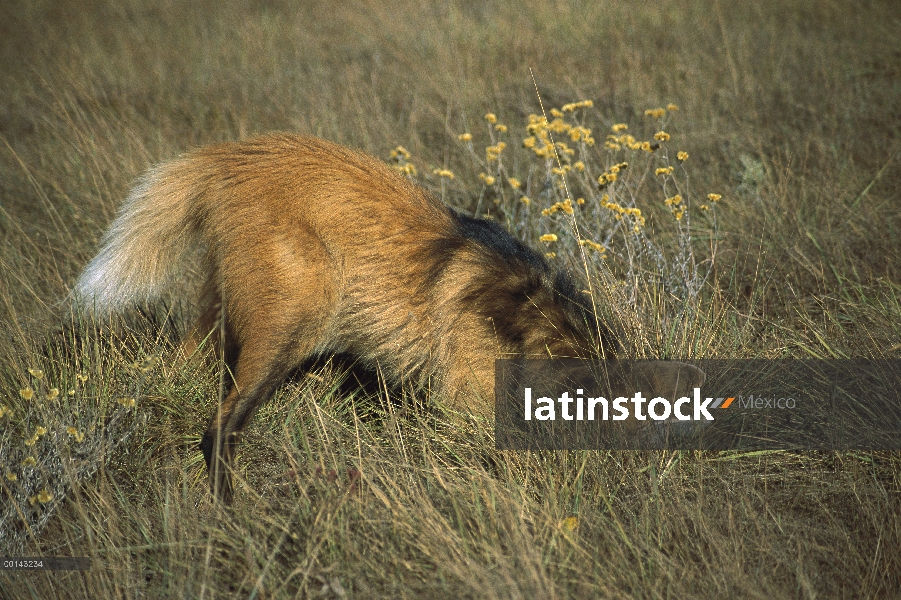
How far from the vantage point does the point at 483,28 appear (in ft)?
24.5

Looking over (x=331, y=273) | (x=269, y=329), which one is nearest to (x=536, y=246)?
(x=331, y=273)

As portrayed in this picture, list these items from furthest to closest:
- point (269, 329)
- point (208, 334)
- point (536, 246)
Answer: point (536, 246), point (208, 334), point (269, 329)

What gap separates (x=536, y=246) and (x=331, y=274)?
→ 1.95 metres

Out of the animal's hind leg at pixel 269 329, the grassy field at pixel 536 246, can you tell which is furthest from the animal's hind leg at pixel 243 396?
the grassy field at pixel 536 246

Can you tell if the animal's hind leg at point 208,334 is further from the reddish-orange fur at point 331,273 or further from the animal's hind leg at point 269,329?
the animal's hind leg at point 269,329

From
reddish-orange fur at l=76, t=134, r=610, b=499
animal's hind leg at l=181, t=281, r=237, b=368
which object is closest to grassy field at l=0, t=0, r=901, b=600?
animal's hind leg at l=181, t=281, r=237, b=368

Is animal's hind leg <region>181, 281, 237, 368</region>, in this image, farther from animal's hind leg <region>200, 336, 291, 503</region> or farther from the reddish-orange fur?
animal's hind leg <region>200, 336, 291, 503</region>

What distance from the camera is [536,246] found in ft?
14.8

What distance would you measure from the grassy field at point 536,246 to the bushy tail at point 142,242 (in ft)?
0.64

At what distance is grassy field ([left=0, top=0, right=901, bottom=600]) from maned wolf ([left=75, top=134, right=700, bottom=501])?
0.23m

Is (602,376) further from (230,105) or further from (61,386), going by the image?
(230,105)

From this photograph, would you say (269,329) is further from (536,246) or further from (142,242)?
(536,246)

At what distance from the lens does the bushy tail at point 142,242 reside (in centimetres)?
304

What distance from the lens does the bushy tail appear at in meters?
3.04
